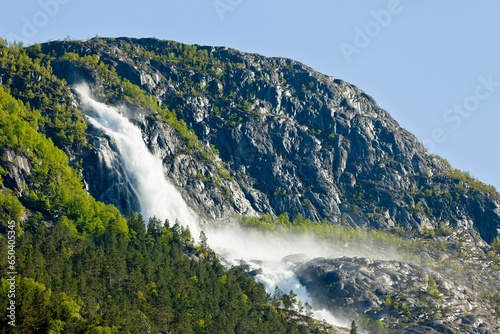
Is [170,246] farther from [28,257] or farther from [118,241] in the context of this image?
[28,257]

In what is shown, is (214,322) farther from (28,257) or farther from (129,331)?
(28,257)

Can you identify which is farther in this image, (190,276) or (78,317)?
(190,276)

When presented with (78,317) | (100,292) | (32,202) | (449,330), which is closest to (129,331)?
(78,317)

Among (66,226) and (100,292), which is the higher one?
(66,226)

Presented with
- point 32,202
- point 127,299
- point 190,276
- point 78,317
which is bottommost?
point 78,317

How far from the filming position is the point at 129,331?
370ft

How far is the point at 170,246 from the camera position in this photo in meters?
185

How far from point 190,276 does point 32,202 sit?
59.5 m

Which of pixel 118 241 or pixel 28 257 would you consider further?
pixel 118 241

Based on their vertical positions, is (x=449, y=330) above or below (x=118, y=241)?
below

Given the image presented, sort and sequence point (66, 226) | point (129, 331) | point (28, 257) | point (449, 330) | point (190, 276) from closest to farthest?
point (129, 331) < point (28, 257) < point (190, 276) < point (66, 226) < point (449, 330)

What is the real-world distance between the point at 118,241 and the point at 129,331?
53.3 m

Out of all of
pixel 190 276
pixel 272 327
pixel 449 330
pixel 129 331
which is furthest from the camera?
pixel 449 330

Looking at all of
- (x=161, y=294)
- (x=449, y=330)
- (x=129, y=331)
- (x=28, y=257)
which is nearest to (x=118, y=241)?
(x=161, y=294)
